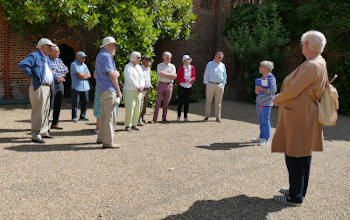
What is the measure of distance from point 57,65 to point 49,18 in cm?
394

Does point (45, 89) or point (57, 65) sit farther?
point (57, 65)

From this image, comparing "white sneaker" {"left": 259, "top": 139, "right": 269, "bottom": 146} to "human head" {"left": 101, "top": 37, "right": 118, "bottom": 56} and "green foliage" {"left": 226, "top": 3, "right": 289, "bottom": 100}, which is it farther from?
"green foliage" {"left": 226, "top": 3, "right": 289, "bottom": 100}

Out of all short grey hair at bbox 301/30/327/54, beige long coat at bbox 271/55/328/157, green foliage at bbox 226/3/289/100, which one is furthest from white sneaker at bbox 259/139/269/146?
green foliage at bbox 226/3/289/100

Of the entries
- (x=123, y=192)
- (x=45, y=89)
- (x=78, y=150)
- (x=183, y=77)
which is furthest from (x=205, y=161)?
(x=183, y=77)

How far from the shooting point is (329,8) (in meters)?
11.8

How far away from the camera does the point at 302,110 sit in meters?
3.27

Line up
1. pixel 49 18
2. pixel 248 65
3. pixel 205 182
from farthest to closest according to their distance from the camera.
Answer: pixel 248 65 → pixel 49 18 → pixel 205 182

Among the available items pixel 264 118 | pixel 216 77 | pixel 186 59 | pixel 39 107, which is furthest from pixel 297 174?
pixel 186 59

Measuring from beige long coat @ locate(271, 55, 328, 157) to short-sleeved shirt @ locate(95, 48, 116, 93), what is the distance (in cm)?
290

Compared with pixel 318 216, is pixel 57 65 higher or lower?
higher

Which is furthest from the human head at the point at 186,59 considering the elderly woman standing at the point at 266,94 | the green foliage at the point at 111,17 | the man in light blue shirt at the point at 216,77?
the elderly woman standing at the point at 266,94

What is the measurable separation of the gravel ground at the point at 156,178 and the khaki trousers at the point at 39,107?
1.03 ft

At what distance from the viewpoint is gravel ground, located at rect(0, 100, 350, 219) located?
10.6 feet

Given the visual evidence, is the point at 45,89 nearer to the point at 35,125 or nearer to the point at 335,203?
the point at 35,125
